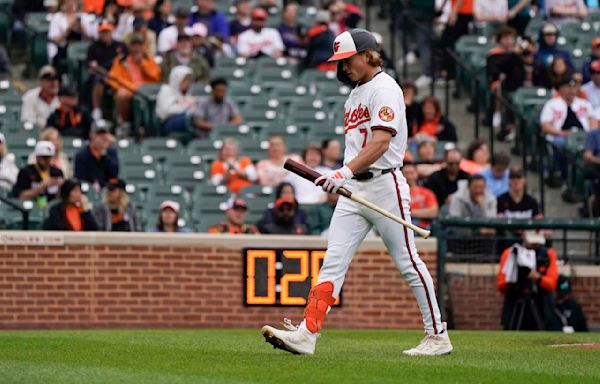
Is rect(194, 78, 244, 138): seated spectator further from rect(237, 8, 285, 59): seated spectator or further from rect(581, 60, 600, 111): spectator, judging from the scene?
rect(581, 60, 600, 111): spectator

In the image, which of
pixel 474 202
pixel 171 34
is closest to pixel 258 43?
pixel 171 34

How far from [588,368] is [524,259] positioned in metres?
5.93

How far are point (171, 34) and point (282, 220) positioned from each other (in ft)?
17.6

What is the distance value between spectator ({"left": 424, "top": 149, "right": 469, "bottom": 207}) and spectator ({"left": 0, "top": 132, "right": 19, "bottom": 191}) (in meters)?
Result: 4.68

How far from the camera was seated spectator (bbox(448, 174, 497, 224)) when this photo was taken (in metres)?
16.7

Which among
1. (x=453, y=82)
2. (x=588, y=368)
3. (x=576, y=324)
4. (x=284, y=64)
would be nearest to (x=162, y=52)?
(x=284, y=64)

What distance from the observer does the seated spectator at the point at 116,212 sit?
15812mm

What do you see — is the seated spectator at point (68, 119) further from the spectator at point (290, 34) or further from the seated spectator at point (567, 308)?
the seated spectator at point (567, 308)

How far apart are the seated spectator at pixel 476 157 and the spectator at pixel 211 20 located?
14.4 ft

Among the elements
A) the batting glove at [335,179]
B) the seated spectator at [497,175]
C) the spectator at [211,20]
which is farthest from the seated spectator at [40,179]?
the batting glove at [335,179]

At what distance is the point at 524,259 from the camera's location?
15.4 m

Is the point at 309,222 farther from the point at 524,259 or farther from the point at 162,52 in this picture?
the point at 162,52

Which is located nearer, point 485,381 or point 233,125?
point 485,381

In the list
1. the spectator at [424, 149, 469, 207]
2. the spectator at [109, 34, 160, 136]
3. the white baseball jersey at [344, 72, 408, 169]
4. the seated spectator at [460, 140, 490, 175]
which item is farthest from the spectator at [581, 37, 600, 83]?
the white baseball jersey at [344, 72, 408, 169]
